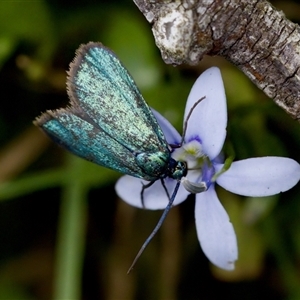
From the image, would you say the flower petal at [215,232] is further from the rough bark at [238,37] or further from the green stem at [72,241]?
the green stem at [72,241]

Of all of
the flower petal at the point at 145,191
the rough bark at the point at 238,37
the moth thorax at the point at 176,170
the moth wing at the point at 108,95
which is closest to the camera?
the rough bark at the point at 238,37

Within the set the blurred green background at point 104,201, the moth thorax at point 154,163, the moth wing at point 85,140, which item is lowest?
the blurred green background at point 104,201

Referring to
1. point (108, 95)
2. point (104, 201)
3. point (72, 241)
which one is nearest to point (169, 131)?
point (108, 95)

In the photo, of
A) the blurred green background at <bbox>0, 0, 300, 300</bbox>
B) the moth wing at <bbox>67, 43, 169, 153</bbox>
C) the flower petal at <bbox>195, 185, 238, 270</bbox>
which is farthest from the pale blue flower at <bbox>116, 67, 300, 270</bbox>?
the blurred green background at <bbox>0, 0, 300, 300</bbox>

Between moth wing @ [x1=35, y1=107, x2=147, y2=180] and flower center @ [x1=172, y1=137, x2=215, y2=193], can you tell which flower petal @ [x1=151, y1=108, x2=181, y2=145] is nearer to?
flower center @ [x1=172, y1=137, x2=215, y2=193]

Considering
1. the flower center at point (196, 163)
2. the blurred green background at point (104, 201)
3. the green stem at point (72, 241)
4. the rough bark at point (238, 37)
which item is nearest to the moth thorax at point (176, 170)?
the flower center at point (196, 163)

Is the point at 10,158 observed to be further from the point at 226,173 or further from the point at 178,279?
the point at 226,173

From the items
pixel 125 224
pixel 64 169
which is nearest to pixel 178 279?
pixel 125 224
